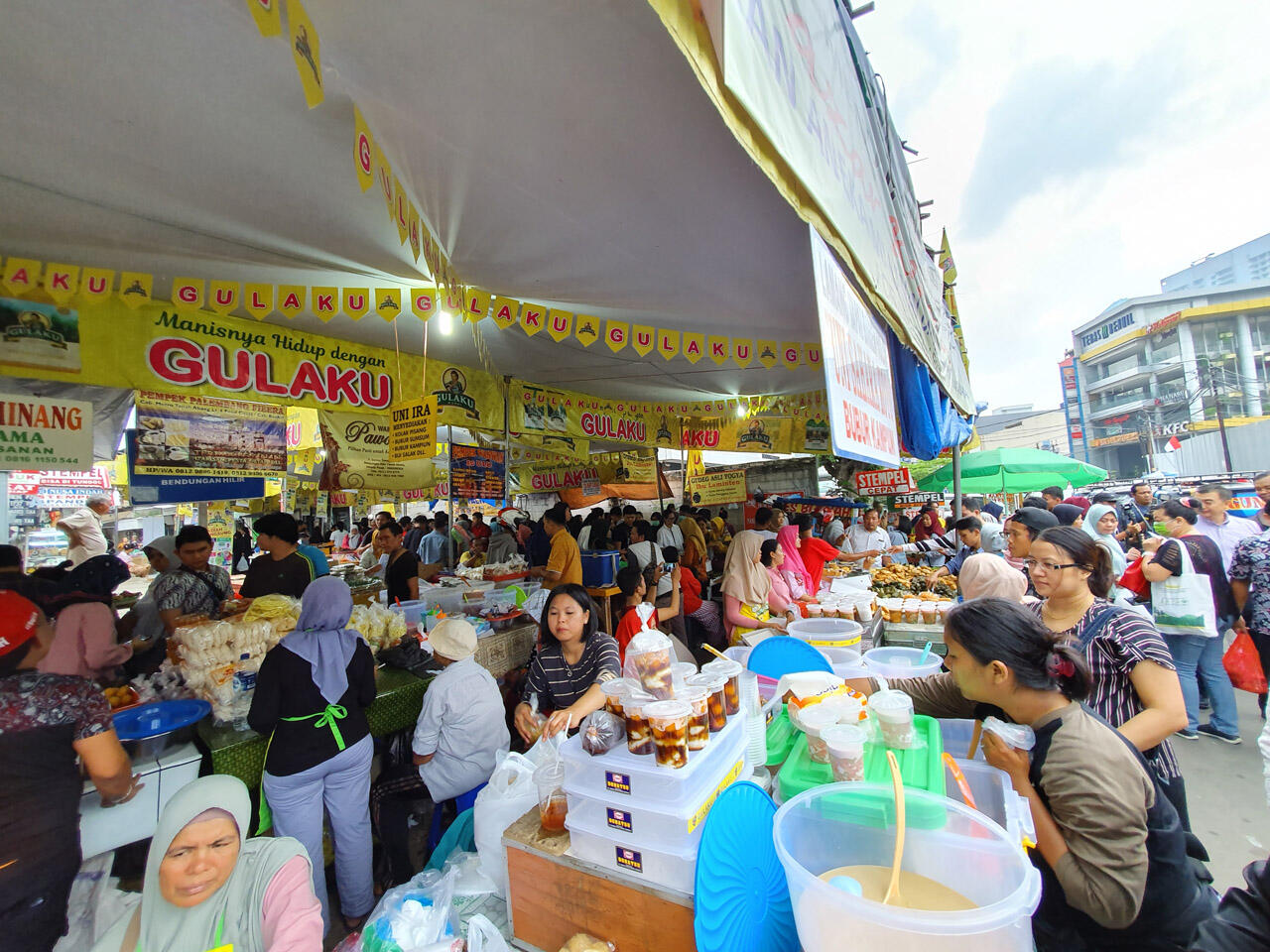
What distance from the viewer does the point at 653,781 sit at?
142cm

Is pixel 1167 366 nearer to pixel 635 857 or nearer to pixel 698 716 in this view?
pixel 698 716

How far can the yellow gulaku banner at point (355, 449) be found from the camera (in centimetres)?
641

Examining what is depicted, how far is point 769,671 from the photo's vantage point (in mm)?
2211

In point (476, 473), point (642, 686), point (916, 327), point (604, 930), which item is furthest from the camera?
point (476, 473)

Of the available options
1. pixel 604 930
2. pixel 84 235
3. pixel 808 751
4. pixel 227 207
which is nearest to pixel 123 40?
pixel 227 207

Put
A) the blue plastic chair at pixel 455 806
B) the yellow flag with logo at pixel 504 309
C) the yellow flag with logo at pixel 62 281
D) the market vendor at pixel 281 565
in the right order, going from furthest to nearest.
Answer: the market vendor at pixel 281 565, the yellow flag with logo at pixel 504 309, the yellow flag with logo at pixel 62 281, the blue plastic chair at pixel 455 806

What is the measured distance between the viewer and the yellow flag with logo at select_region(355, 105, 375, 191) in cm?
197

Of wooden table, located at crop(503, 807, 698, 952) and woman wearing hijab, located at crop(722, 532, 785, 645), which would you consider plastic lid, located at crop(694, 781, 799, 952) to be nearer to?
wooden table, located at crop(503, 807, 698, 952)

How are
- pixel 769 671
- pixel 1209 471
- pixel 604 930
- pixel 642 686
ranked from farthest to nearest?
1. pixel 1209 471
2. pixel 769 671
3. pixel 642 686
4. pixel 604 930

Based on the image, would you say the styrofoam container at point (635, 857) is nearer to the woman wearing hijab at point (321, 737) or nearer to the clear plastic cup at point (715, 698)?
the clear plastic cup at point (715, 698)

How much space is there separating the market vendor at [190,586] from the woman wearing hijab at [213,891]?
9.77 feet

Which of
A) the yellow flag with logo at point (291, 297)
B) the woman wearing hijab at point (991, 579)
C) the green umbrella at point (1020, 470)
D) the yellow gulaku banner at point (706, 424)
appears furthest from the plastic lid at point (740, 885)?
the green umbrella at point (1020, 470)

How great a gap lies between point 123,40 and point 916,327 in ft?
12.0

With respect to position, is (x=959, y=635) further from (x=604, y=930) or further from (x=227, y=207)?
(x=227, y=207)
